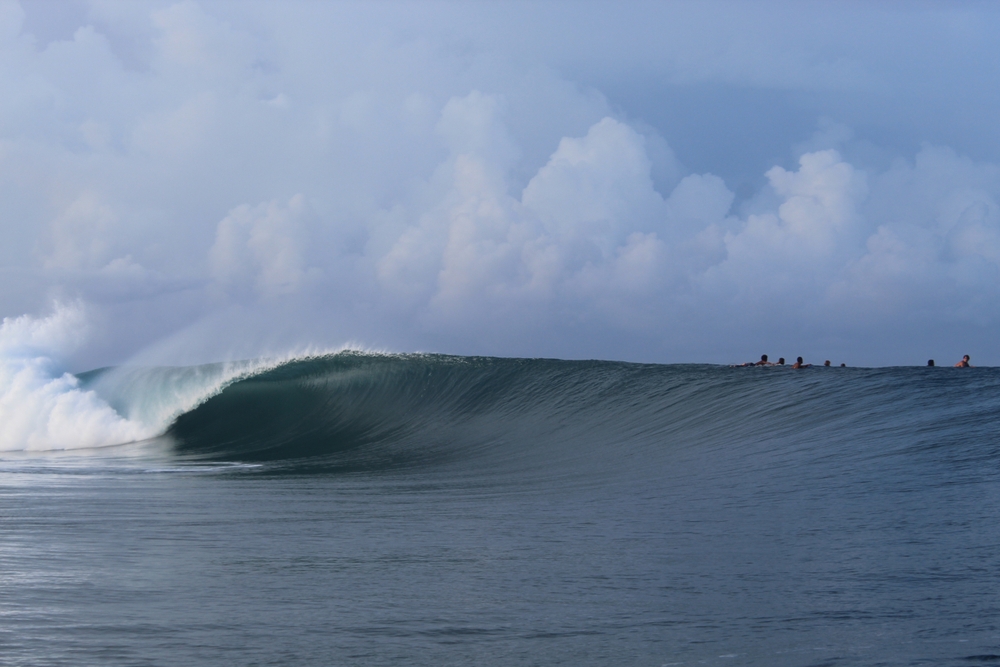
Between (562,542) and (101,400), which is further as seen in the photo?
(101,400)

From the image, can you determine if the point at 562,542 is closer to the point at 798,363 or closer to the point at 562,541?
the point at 562,541

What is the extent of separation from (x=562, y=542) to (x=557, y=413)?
417 inches

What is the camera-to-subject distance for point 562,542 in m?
6.30

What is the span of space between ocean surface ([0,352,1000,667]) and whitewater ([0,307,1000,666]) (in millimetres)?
28

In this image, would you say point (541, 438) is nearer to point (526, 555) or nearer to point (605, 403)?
point (605, 403)

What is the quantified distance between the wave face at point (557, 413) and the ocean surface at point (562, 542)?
3.6 inches

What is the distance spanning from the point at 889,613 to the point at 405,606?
7.81 ft

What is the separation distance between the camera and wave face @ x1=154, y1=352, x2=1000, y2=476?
1125 cm

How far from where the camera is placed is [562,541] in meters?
6.33

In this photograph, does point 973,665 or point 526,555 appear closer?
point 973,665

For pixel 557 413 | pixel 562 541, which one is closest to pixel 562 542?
pixel 562 541

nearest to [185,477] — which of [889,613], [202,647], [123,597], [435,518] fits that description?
[435,518]

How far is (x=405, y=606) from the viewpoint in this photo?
15.4 ft

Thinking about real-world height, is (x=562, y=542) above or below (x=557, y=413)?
below
